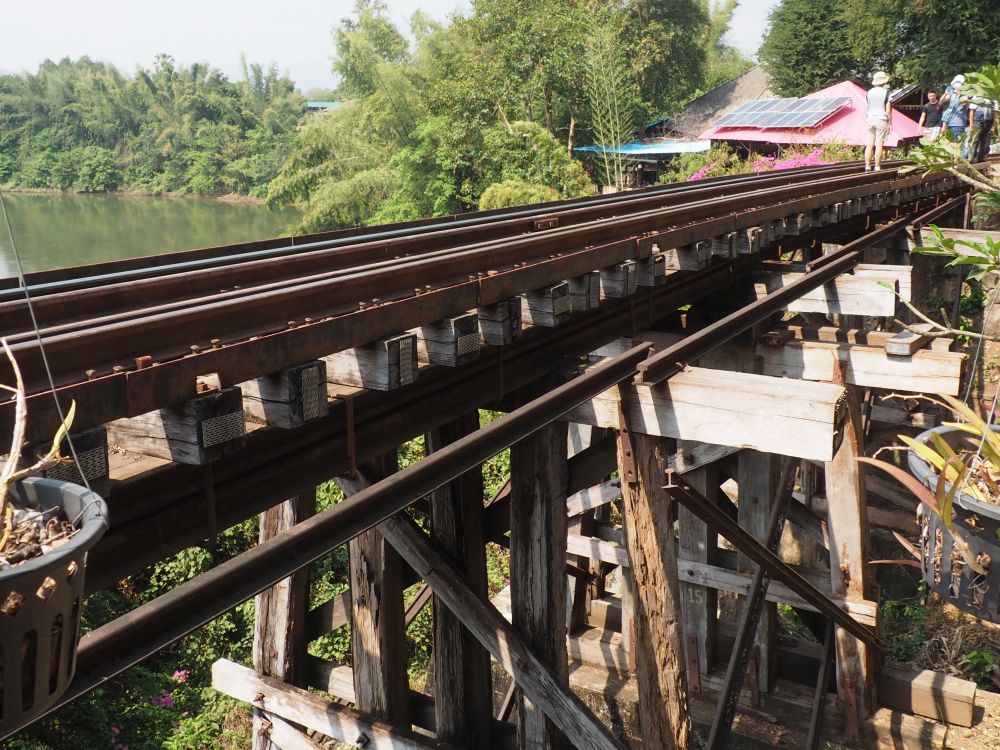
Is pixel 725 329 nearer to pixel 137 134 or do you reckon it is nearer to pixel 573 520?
pixel 573 520

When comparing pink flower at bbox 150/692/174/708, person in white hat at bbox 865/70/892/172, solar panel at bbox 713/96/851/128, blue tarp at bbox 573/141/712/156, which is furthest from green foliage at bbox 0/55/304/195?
person in white hat at bbox 865/70/892/172

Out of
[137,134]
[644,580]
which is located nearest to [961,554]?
[644,580]

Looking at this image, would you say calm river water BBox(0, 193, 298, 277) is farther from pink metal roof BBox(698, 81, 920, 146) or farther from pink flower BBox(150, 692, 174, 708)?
pink metal roof BBox(698, 81, 920, 146)

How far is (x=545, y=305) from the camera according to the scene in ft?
10.9

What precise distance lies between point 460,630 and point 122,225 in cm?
3917

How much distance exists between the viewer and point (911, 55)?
28.8 metres

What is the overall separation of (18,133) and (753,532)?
61.1 m

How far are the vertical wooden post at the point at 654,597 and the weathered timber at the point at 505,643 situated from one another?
0.71ft

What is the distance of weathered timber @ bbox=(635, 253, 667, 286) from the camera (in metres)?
4.20

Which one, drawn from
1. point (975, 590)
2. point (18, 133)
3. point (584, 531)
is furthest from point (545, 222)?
point (18, 133)

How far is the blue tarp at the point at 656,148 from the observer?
2770cm

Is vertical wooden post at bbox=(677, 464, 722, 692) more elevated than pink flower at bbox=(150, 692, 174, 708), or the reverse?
vertical wooden post at bbox=(677, 464, 722, 692)

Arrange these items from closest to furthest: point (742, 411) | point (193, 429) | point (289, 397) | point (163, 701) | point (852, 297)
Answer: point (193, 429) → point (289, 397) → point (742, 411) → point (852, 297) → point (163, 701)

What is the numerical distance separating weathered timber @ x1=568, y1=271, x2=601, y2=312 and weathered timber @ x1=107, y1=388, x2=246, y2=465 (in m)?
1.79
